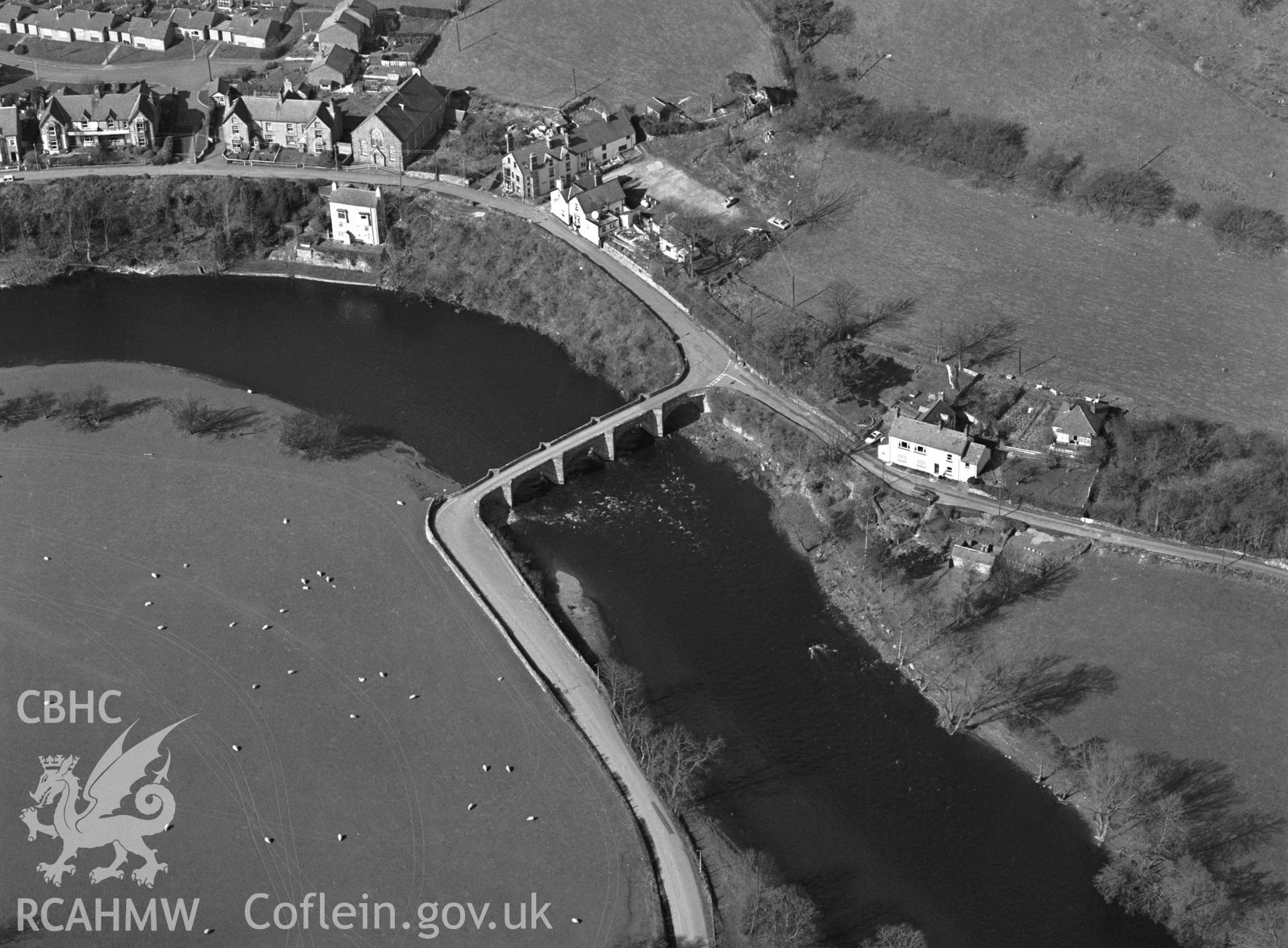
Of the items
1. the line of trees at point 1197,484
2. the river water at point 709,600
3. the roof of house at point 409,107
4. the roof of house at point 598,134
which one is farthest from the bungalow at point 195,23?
the line of trees at point 1197,484

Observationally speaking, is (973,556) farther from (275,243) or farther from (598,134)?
(275,243)

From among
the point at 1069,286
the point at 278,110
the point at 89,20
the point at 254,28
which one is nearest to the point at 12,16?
the point at 89,20

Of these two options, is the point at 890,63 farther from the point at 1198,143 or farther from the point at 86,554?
the point at 86,554

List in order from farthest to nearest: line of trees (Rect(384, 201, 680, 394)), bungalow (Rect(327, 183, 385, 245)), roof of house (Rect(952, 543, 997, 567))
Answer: bungalow (Rect(327, 183, 385, 245)), line of trees (Rect(384, 201, 680, 394)), roof of house (Rect(952, 543, 997, 567))

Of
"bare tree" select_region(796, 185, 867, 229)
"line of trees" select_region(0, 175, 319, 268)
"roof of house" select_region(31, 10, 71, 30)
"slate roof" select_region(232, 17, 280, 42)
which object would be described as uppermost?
"bare tree" select_region(796, 185, 867, 229)

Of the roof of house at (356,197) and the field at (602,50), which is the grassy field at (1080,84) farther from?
the roof of house at (356,197)

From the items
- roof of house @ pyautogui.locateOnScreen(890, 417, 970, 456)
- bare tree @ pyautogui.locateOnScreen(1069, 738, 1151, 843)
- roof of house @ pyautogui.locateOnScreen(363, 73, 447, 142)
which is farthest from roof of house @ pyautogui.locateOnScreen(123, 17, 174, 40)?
bare tree @ pyautogui.locateOnScreen(1069, 738, 1151, 843)

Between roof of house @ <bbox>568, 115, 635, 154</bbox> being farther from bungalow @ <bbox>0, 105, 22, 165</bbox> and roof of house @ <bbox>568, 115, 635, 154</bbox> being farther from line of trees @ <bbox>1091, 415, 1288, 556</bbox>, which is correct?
line of trees @ <bbox>1091, 415, 1288, 556</bbox>
